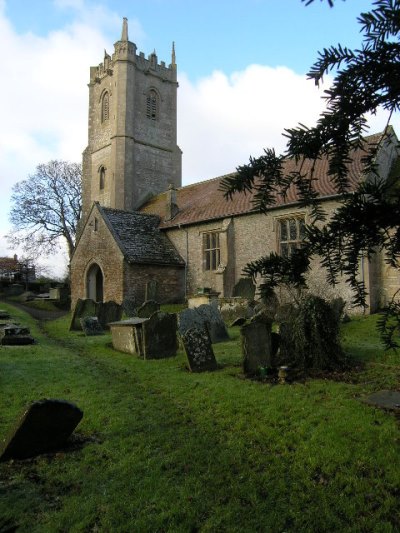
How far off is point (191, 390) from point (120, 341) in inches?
191

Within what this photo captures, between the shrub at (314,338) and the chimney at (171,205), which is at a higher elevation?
the chimney at (171,205)

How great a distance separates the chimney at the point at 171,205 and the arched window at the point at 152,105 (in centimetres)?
1219

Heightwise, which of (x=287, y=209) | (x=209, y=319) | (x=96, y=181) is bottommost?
(x=209, y=319)

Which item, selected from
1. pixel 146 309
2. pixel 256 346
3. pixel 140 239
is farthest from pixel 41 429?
pixel 140 239

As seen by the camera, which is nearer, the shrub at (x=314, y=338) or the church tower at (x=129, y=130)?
the shrub at (x=314, y=338)

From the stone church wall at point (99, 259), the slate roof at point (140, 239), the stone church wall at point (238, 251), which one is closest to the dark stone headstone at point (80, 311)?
the stone church wall at point (99, 259)

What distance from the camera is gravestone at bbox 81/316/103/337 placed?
1377 cm

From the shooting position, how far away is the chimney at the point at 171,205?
23.5 m

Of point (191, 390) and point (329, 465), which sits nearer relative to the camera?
point (329, 465)

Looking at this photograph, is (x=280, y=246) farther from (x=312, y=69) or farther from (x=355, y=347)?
(x=312, y=69)

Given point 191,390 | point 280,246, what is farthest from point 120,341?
point 280,246

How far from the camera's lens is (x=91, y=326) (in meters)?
13.9

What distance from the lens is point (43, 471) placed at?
404 cm

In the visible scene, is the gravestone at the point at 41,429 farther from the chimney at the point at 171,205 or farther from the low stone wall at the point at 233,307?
the chimney at the point at 171,205
